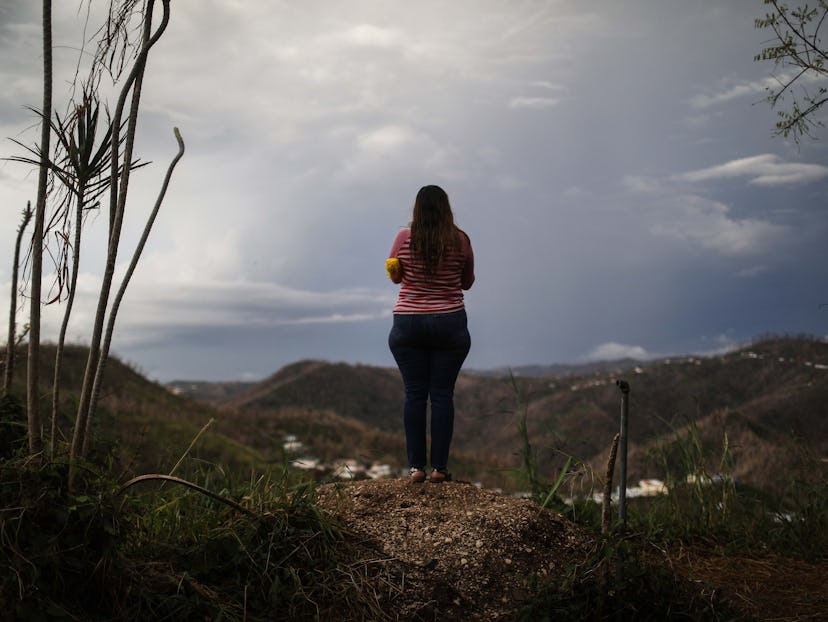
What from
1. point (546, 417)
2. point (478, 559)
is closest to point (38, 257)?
point (478, 559)

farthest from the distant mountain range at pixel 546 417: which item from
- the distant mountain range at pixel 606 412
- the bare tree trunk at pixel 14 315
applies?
the bare tree trunk at pixel 14 315

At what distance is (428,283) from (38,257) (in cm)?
236

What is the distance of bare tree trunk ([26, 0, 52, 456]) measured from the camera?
340 cm

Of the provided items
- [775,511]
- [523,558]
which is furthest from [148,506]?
[775,511]

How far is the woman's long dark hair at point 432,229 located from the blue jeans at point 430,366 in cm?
38

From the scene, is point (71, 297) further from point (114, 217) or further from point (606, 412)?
point (606, 412)

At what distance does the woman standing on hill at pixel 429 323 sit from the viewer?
14.9 ft

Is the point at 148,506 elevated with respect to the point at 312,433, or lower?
elevated

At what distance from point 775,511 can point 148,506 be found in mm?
4930

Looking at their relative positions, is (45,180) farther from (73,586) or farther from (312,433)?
(312,433)

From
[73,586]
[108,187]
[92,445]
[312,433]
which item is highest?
[108,187]

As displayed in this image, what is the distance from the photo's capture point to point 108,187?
11.9ft

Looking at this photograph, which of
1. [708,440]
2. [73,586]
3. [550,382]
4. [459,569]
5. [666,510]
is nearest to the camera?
[73,586]

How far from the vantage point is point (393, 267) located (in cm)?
462
